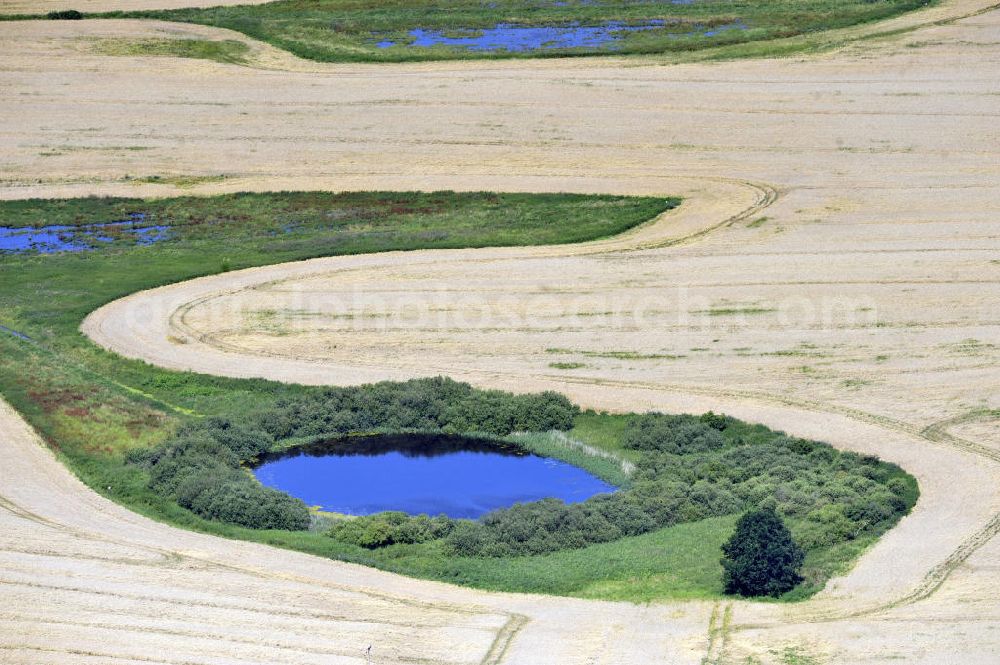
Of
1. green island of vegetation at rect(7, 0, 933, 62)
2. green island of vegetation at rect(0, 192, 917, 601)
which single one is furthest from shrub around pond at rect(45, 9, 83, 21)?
green island of vegetation at rect(0, 192, 917, 601)

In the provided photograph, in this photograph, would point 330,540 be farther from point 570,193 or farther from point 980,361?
point 570,193

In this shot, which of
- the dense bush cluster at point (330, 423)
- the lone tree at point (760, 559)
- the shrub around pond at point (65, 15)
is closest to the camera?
the lone tree at point (760, 559)

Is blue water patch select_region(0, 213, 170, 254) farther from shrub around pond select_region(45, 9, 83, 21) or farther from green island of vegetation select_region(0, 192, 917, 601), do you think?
shrub around pond select_region(45, 9, 83, 21)

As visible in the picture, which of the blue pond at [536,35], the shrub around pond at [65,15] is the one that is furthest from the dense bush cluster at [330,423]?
the shrub around pond at [65,15]

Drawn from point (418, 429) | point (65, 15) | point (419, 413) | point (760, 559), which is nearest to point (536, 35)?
point (65, 15)

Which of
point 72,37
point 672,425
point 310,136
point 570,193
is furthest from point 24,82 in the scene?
point 672,425

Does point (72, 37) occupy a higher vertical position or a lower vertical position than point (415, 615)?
higher

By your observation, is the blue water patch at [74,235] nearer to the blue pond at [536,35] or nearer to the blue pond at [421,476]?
the blue pond at [421,476]
